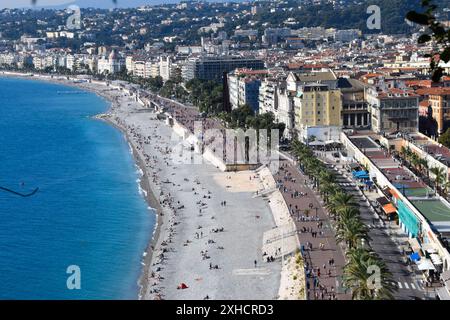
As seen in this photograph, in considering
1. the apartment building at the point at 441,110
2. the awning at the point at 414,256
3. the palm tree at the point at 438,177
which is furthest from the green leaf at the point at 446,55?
the apartment building at the point at 441,110

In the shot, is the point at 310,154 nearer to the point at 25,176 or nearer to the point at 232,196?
the point at 232,196

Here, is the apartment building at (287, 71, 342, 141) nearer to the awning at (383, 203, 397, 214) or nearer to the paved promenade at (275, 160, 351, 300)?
the paved promenade at (275, 160, 351, 300)

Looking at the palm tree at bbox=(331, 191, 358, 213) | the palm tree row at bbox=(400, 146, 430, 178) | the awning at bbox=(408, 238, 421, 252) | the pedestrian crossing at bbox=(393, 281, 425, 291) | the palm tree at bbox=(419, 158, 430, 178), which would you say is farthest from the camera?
the palm tree row at bbox=(400, 146, 430, 178)

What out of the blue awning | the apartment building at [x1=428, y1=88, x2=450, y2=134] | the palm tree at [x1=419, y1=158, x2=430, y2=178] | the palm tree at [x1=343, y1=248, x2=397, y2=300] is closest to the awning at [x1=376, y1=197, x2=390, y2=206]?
the palm tree at [x1=419, y1=158, x2=430, y2=178]

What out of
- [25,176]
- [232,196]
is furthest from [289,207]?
[25,176]

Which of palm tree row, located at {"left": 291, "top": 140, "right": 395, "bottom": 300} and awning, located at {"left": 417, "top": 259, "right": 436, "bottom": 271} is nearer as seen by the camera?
palm tree row, located at {"left": 291, "top": 140, "right": 395, "bottom": 300}
